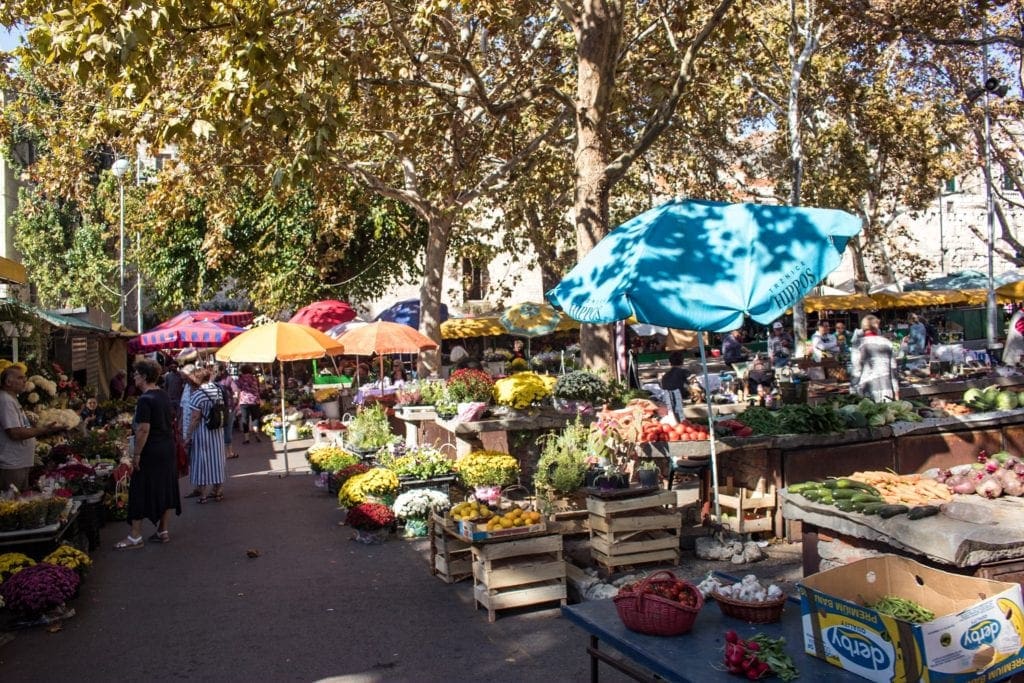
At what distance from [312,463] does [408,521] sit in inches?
147

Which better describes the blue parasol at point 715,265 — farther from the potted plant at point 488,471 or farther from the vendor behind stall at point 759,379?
the vendor behind stall at point 759,379

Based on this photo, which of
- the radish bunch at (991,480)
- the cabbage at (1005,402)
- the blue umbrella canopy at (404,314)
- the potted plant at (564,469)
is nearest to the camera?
the radish bunch at (991,480)

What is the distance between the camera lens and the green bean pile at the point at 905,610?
4160 mm

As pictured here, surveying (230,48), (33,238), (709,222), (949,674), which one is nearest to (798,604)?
(949,674)

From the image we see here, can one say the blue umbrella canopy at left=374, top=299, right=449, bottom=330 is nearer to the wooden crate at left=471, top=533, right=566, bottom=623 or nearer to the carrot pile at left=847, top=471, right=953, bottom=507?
the wooden crate at left=471, top=533, right=566, bottom=623

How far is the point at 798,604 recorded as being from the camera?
4.95 metres

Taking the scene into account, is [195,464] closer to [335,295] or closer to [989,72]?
[335,295]

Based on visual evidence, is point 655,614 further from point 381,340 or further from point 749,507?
point 381,340

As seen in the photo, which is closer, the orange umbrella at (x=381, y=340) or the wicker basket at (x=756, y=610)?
the wicker basket at (x=756, y=610)

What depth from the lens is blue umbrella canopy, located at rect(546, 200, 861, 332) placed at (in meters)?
7.38

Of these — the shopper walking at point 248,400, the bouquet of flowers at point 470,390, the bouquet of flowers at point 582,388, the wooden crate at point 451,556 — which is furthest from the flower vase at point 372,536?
the shopper walking at point 248,400

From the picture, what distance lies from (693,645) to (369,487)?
6.21 metres

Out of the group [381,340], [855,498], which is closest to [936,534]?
[855,498]

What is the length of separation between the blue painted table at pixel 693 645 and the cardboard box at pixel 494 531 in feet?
6.28
